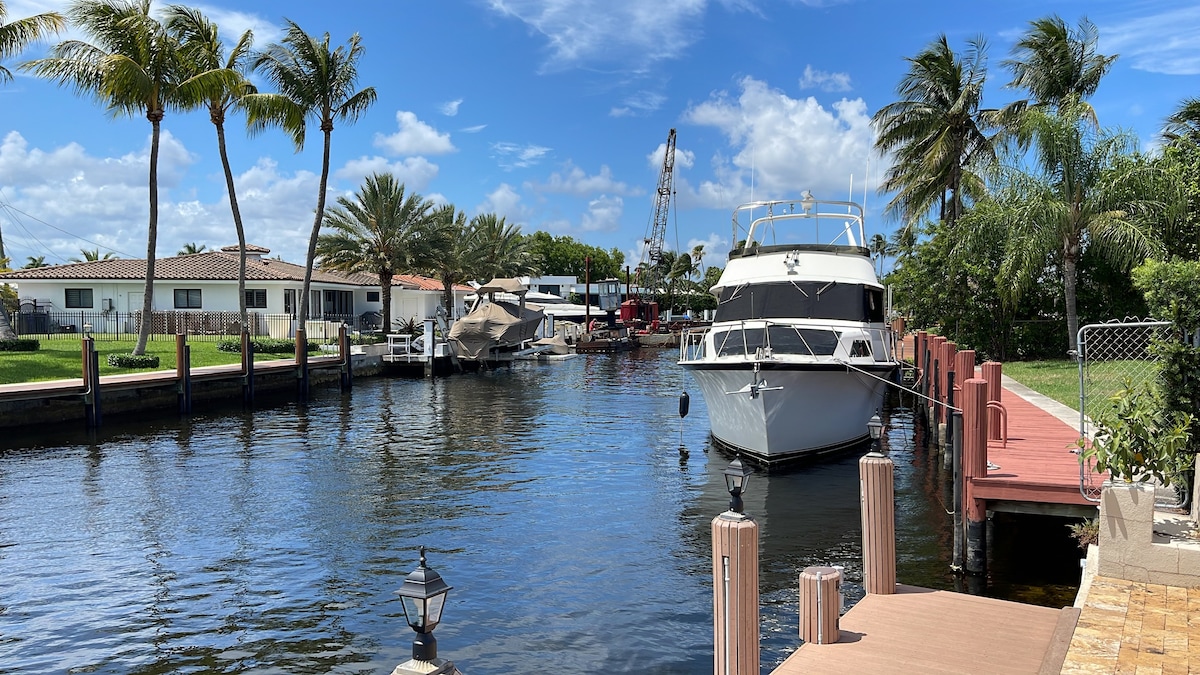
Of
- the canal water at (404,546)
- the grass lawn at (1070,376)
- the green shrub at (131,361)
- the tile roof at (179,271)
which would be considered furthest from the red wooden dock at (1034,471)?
the tile roof at (179,271)

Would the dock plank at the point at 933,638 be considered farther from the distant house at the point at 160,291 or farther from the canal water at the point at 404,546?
the distant house at the point at 160,291

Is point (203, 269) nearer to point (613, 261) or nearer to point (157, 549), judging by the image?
point (157, 549)

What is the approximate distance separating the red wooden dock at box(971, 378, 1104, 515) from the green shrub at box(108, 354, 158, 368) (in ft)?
92.6

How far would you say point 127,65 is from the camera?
31625mm

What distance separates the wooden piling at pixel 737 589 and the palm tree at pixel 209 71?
34.3 metres

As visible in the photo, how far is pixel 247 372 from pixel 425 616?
2852cm

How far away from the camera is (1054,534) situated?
1259 centimetres

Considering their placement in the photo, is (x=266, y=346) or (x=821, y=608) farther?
(x=266, y=346)

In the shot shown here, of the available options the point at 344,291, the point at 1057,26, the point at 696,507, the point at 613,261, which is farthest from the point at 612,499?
the point at 613,261

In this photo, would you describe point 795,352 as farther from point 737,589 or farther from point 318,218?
point 318,218

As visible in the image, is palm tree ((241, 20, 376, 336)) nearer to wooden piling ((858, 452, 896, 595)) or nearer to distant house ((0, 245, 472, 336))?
distant house ((0, 245, 472, 336))

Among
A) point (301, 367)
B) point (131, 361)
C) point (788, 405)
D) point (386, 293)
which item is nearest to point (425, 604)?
point (788, 405)

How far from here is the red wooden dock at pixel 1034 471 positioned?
9961mm

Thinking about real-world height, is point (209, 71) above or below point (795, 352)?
above
